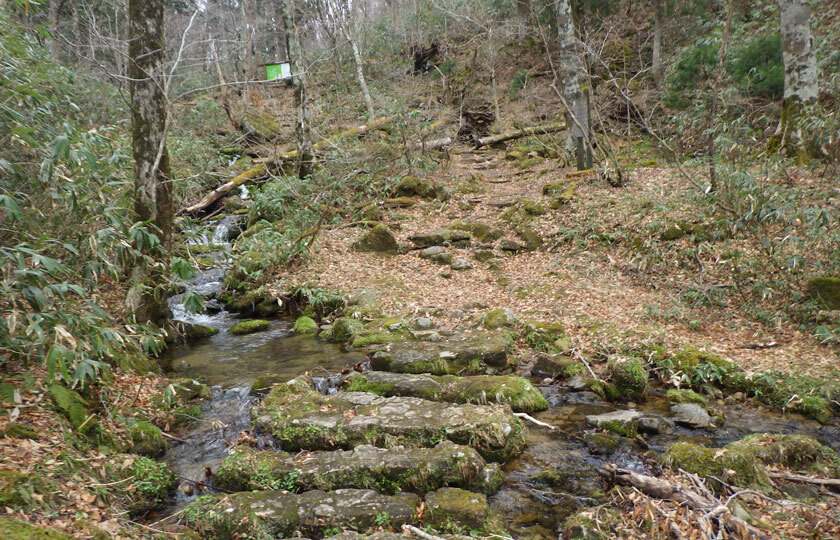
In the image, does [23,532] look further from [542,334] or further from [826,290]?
[826,290]

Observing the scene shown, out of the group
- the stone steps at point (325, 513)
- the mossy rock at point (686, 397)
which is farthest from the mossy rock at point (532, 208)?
the stone steps at point (325, 513)

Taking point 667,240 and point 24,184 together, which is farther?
point 667,240

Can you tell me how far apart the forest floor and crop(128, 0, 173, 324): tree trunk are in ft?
12.2

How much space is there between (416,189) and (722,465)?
39.9ft

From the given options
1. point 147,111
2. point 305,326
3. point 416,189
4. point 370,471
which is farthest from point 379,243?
point 370,471

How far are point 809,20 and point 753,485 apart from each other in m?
10.4

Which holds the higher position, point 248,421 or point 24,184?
point 24,184

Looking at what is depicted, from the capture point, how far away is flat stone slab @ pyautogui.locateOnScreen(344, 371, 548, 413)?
5.84 m

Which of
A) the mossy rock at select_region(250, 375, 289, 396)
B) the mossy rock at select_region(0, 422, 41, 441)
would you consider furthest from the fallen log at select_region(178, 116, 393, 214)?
the mossy rock at select_region(0, 422, 41, 441)

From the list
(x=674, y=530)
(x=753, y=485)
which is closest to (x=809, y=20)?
(x=753, y=485)

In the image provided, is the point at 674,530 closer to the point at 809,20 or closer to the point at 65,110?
the point at 65,110

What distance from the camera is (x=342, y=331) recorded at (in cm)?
880

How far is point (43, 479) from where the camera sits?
3.31m

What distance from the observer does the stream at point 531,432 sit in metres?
4.33
